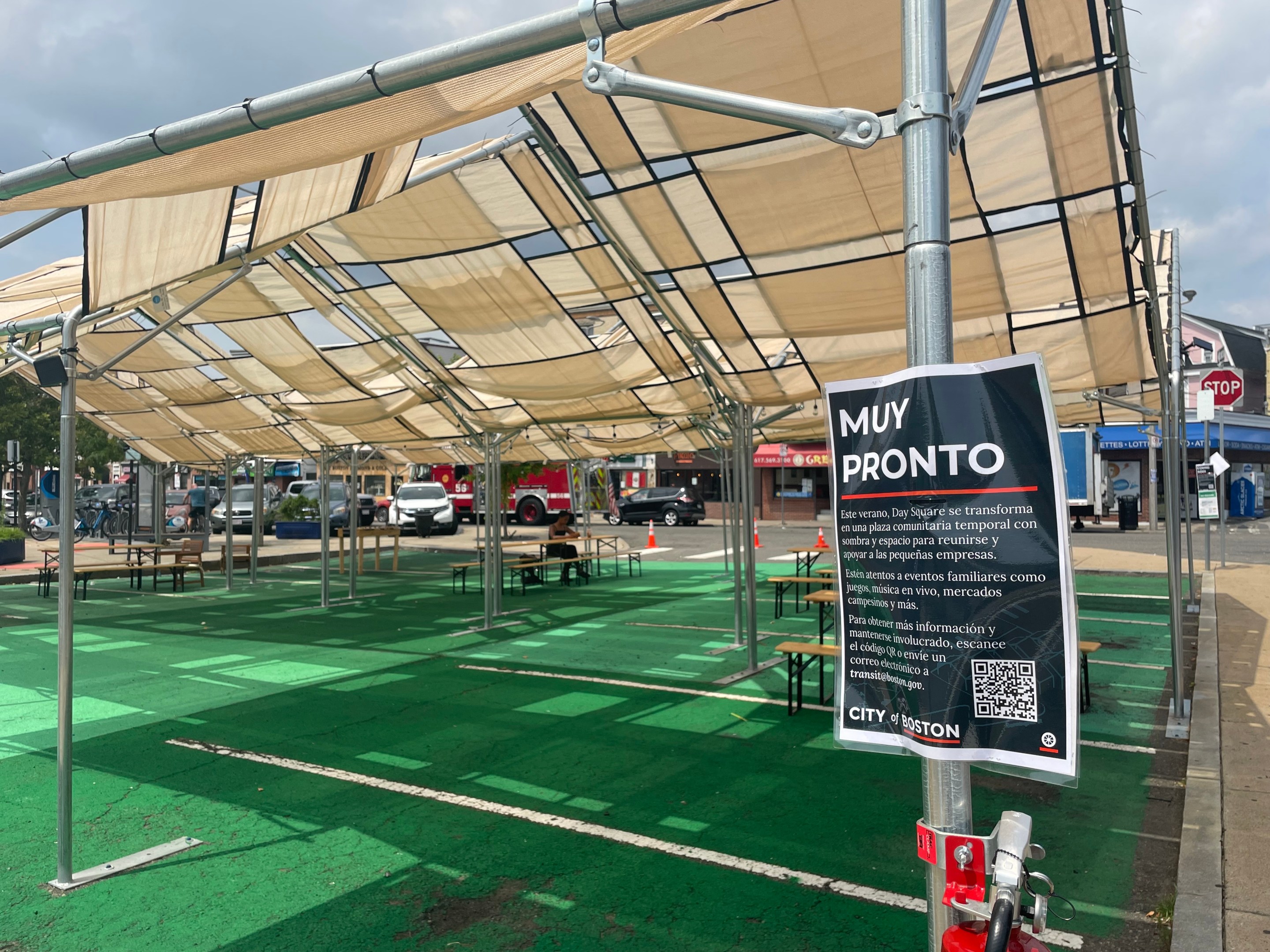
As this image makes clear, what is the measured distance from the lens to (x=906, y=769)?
6.30 metres

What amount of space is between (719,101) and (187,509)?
39.2 m

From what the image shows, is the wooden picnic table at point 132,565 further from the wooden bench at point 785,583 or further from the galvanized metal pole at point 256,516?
the wooden bench at point 785,583

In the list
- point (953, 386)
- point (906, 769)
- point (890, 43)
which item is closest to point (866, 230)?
point (890, 43)

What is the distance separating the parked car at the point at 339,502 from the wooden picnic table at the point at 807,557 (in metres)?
17.1

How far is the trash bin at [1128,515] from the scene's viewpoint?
32.0m

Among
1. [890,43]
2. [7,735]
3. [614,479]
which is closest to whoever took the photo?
[890,43]

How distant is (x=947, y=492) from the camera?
2.21 meters

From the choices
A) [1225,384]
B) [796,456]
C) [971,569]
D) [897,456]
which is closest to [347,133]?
[897,456]

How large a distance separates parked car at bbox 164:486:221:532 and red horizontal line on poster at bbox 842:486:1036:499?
36.3m

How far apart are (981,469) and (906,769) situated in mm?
4760

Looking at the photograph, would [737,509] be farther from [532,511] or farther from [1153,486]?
[532,511]

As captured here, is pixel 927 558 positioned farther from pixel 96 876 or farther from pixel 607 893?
pixel 96 876

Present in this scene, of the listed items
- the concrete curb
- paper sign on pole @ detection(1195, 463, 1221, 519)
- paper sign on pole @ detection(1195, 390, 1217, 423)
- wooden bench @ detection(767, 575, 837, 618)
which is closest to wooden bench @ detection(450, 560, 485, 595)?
wooden bench @ detection(767, 575, 837, 618)

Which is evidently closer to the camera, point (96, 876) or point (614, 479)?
point (96, 876)
